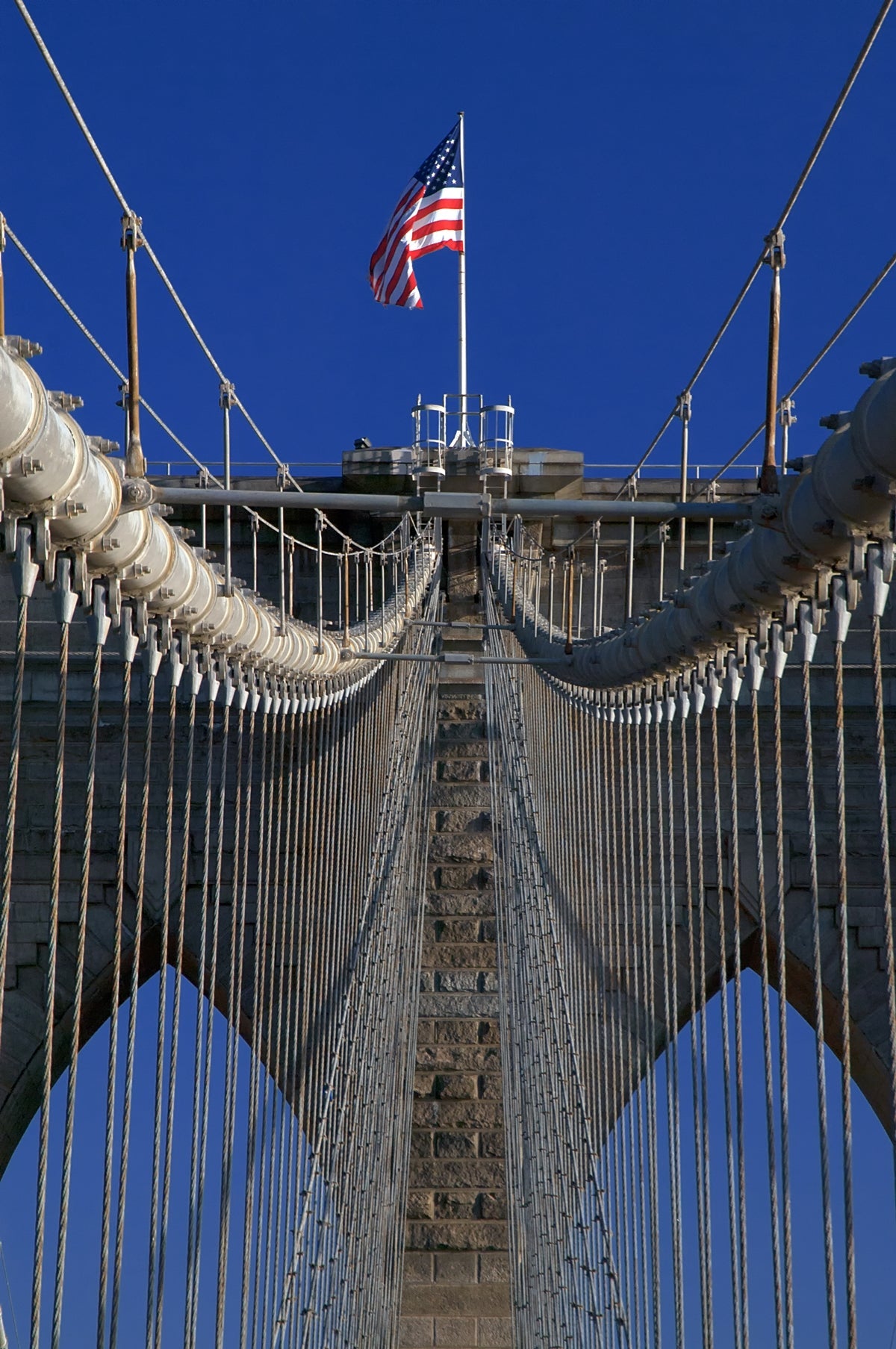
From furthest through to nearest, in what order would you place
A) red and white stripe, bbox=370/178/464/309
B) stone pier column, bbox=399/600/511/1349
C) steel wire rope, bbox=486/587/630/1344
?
red and white stripe, bbox=370/178/464/309 → stone pier column, bbox=399/600/511/1349 → steel wire rope, bbox=486/587/630/1344

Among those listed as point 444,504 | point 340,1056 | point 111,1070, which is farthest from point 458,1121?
point 111,1070

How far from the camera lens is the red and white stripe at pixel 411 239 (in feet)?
37.1

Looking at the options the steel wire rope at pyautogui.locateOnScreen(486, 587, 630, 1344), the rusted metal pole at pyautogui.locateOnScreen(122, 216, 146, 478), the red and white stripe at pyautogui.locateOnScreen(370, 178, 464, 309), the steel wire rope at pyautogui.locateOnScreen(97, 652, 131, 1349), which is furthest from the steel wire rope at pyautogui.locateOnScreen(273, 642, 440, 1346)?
the red and white stripe at pyautogui.locateOnScreen(370, 178, 464, 309)

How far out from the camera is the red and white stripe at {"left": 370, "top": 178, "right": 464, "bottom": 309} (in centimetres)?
1132

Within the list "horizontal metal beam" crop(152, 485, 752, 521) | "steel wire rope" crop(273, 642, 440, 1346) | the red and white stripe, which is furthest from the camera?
the red and white stripe

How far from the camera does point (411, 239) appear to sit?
11586 mm

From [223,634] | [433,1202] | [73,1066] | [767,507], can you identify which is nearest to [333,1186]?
[433,1202]

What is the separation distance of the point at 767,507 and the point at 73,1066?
140 cm

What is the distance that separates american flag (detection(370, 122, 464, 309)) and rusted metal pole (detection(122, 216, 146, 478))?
8.17 metres

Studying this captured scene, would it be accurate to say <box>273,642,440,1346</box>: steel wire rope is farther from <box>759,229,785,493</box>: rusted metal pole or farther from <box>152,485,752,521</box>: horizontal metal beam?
<box>759,229,785,493</box>: rusted metal pole

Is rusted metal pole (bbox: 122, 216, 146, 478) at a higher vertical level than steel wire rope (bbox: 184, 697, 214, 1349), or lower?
higher

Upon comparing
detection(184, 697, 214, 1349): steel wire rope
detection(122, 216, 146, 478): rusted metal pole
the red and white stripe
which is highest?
the red and white stripe

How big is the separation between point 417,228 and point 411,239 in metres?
0.11

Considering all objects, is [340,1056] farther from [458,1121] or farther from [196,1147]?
[196,1147]
